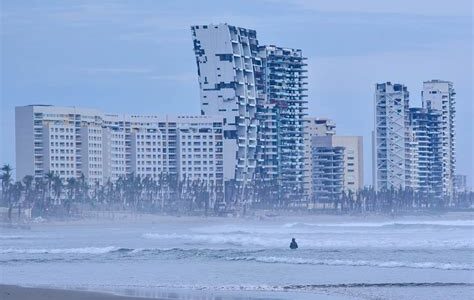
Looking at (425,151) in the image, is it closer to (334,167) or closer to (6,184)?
(334,167)

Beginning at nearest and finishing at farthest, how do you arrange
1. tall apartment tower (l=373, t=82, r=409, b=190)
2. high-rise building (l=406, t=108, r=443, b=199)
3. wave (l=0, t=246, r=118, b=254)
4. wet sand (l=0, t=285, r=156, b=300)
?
1. wet sand (l=0, t=285, r=156, b=300)
2. wave (l=0, t=246, r=118, b=254)
3. tall apartment tower (l=373, t=82, r=409, b=190)
4. high-rise building (l=406, t=108, r=443, b=199)

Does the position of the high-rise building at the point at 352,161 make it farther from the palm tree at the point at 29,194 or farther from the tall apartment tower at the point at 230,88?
the palm tree at the point at 29,194

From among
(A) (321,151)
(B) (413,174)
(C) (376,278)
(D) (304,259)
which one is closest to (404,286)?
(C) (376,278)

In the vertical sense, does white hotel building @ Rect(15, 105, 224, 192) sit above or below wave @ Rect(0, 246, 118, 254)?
above

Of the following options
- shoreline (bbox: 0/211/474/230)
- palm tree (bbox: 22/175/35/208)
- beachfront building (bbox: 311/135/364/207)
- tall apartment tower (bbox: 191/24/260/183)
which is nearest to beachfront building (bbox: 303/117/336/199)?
beachfront building (bbox: 311/135/364/207)

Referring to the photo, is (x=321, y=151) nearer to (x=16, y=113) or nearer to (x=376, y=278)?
(x=16, y=113)

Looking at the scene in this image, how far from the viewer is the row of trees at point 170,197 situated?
113250 mm

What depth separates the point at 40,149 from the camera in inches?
5162

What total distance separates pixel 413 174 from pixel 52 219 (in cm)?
6820

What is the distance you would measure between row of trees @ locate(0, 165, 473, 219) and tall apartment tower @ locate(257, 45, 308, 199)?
3675 millimetres

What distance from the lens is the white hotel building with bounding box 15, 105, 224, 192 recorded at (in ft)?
427

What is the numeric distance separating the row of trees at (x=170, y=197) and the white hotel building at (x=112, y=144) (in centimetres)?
357

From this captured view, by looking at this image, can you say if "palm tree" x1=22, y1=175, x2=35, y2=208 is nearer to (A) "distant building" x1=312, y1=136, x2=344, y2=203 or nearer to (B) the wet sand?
(A) "distant building" x1=312, y1=136, x2=344, y2=203

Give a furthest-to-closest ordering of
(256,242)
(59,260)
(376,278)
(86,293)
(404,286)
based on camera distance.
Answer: (256,242), (59,260), (376,278), (404,286), (86,293)
